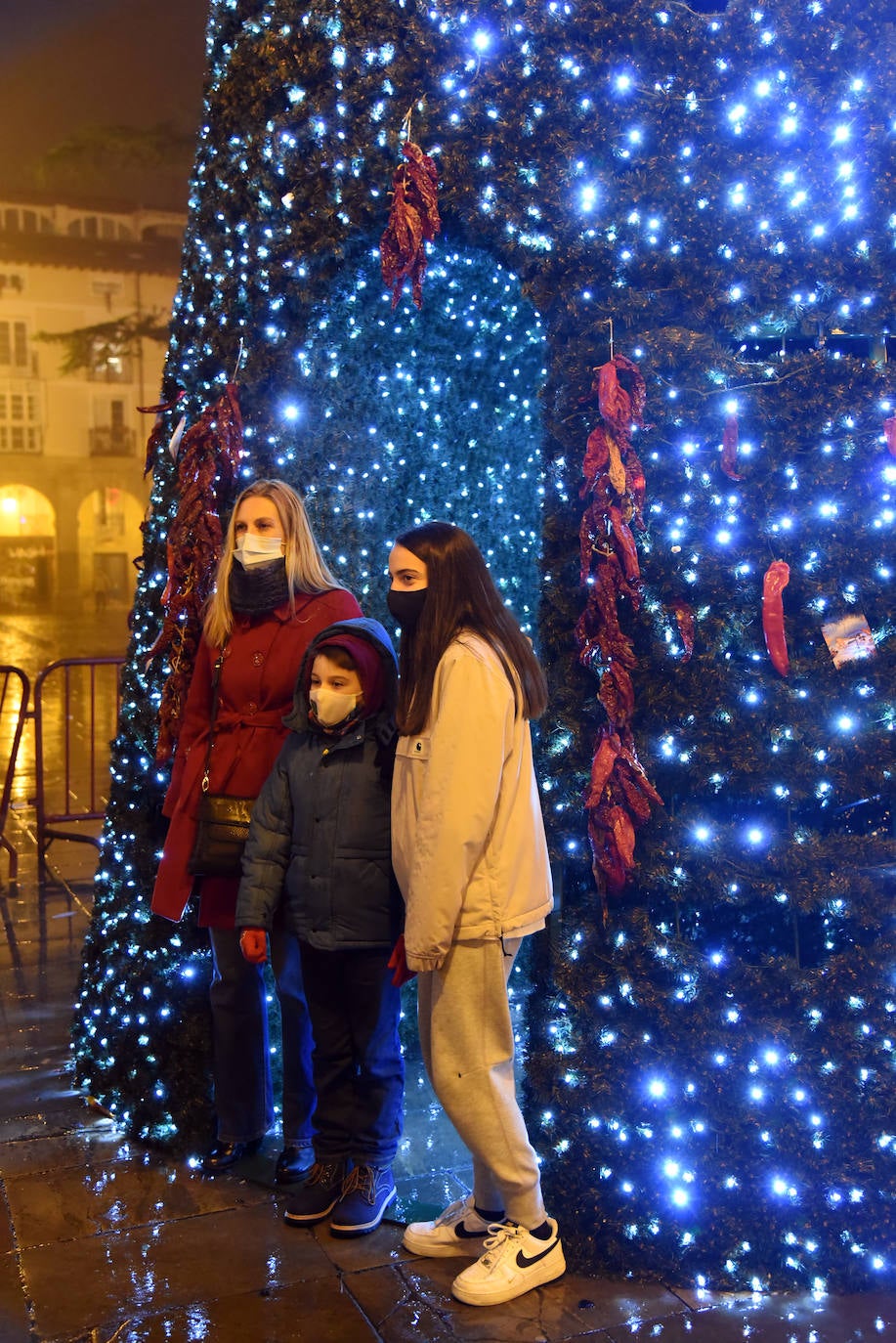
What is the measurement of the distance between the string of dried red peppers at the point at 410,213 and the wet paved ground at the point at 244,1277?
9.42ft

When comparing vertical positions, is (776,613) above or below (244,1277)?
above

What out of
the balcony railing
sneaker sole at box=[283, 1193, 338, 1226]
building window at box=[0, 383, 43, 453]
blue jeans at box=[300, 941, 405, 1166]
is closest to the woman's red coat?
blue jeans at box=[300, 941, 405, 1166]

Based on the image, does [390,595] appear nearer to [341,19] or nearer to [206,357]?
A: [206,357]

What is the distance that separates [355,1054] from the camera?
3.50 meters

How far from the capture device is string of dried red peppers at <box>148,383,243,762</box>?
3.92 metres

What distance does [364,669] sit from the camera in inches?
129

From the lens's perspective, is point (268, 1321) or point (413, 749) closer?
Result: point (268, 1321)

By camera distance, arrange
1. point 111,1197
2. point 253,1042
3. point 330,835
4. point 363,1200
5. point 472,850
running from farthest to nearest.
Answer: point 253,1042
point 111,1197
point 363,1200
point 330,835
point 472,850

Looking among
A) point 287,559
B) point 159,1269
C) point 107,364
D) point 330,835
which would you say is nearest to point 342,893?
point 330,835

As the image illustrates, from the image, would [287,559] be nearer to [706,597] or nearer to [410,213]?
[410,213]

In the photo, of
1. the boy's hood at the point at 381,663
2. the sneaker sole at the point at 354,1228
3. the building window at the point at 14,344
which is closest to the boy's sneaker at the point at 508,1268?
the sneaker sole at the point at 354,1228

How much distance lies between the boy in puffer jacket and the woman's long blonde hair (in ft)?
1.23

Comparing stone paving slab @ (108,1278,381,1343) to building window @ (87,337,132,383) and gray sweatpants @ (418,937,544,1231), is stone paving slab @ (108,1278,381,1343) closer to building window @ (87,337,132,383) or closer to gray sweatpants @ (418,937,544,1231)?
gray sweatpants @ (418,937,544,1231)

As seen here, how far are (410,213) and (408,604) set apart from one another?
1.28m
